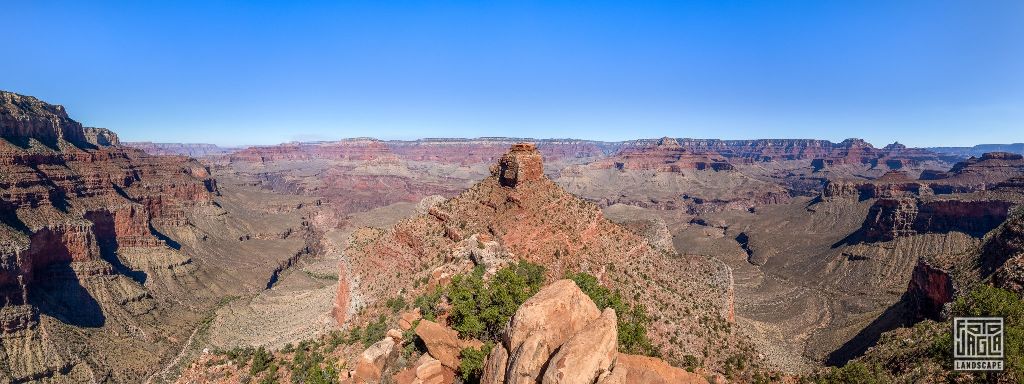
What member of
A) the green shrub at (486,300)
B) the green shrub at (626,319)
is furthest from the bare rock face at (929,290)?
the green shrub at (486,300)

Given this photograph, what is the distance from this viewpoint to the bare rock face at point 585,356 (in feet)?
49.2

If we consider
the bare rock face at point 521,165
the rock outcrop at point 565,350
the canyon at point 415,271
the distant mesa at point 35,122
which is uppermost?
the distant mesa at point 35,122

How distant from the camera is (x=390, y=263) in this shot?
148ft

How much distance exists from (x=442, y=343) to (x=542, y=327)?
7.23m

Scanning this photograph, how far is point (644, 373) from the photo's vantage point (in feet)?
57.5

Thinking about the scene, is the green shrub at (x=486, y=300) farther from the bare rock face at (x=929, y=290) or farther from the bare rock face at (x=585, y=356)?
the bare rock face at (x=929, y=290)

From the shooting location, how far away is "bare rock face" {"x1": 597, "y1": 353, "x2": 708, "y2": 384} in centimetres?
1538

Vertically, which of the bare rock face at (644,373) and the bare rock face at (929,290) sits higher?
the bare rock face at (644,373)

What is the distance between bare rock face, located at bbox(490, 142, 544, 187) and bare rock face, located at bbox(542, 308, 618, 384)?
1000 inches

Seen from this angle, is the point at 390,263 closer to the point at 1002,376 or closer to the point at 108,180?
the point at 1002,376

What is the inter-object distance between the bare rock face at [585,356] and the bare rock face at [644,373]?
411 millimetres

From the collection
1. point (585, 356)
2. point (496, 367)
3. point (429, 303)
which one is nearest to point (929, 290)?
point (429, 303)

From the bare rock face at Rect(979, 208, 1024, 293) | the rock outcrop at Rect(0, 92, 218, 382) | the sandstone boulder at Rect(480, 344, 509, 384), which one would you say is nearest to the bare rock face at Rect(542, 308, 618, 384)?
the sandstone boulder at Rect(480, 344, 509, 384)

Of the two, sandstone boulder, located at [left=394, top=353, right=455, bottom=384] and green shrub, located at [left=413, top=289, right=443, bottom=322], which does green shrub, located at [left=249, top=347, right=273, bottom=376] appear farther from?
sandstone boulder, located at [left=394, top=353, right=455, bottom=384]
